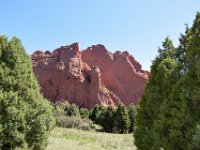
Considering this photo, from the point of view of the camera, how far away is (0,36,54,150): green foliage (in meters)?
15.9

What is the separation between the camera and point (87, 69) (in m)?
139

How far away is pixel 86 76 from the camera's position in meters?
137

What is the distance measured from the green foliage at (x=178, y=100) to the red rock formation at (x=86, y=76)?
111m

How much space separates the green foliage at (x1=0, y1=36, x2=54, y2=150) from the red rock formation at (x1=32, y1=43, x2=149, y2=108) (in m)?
110

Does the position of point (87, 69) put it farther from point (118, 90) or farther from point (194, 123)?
point (194, 123)

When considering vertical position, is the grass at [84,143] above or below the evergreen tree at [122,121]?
below

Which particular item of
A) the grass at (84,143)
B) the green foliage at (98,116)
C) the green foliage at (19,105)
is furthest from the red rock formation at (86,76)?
the green foliage at (19,105)

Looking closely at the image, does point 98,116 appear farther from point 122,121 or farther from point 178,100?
point 178,100

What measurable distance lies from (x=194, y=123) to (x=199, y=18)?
4.01m

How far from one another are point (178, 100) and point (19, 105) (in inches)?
290

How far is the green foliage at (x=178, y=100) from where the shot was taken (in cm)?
1160

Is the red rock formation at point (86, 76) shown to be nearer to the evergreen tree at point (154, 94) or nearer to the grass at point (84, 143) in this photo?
the grass at point (84, 143)

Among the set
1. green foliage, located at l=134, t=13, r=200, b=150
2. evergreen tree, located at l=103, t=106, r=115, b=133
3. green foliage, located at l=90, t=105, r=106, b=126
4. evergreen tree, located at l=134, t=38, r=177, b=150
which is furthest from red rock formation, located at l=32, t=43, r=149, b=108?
green foliage, located at l=134, t=13, r=200, b=150

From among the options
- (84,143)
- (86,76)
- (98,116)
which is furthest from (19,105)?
(86,76)
